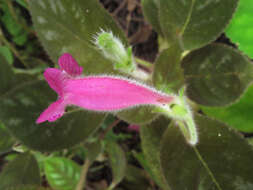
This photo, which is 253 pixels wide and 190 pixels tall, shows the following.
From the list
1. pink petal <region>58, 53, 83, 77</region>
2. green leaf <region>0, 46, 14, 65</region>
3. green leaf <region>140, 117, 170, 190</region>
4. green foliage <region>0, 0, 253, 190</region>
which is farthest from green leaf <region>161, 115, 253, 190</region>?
green leaf <region>0, 46, 14, 65</region>

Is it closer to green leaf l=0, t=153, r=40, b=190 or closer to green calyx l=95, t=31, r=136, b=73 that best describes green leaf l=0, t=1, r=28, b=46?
green leaf l=0, t=153, r=40, b=190

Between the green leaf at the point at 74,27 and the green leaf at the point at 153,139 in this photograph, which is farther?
the green leaf at the point at 153,139

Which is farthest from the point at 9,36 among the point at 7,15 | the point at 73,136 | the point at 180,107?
the point at 180,107

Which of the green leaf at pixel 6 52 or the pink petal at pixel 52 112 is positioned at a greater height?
the green leaf at pixel 6 52

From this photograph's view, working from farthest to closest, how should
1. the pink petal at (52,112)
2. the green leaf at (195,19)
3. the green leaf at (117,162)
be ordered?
1. the green leaf at (117,162)
2. the green leaf at (195,19)
3. the pink petal at (52,112)

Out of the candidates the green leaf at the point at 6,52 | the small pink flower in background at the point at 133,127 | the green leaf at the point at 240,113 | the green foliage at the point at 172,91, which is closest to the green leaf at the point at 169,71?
the green foliage at the point at 172,91

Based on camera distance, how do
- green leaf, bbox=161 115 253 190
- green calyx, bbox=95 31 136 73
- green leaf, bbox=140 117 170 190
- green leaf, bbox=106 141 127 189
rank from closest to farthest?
1. green calyx, bbox=95 31 136 73
2. green leaf, bbox=161 115 253 190
3. green leaf, bbox=140 117 170 190
4. green leaf, bbox=106 141 127 189

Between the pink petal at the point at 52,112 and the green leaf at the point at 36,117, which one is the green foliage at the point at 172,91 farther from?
the pink petal at the point at 52,112
